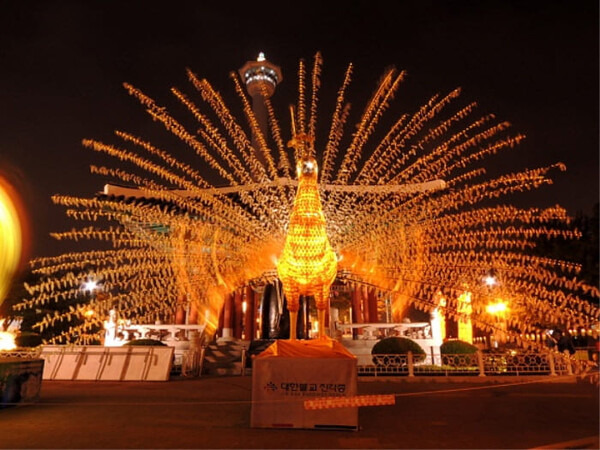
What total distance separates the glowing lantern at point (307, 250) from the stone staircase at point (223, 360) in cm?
862

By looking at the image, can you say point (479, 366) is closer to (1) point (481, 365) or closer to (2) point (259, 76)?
(1) point (481, 365)

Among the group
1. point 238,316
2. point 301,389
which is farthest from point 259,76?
point 301,389

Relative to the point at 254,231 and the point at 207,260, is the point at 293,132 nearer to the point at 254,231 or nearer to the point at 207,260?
the point at 254,231

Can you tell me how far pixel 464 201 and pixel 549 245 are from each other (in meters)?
17.4

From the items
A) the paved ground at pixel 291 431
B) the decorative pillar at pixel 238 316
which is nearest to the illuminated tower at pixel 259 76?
the decorative pillar at pixel 238 316

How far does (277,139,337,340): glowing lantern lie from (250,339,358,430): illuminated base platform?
747 mm

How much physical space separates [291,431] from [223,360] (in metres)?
10.4

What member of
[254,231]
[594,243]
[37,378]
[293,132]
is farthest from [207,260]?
[594,243]

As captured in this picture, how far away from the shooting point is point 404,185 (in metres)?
A: 6.42

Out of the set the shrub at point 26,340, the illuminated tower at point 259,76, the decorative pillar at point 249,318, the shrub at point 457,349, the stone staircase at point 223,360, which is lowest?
the stone staircase at point 223,360

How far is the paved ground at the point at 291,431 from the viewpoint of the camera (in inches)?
174

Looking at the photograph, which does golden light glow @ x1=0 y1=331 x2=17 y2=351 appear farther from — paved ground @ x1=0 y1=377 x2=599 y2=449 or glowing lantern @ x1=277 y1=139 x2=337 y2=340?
glowing lantern @ x1=277 y1=139 x2=337 y2=340

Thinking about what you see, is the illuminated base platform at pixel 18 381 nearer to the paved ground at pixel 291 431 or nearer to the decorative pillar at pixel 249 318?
the paved ground at pixel 291 431

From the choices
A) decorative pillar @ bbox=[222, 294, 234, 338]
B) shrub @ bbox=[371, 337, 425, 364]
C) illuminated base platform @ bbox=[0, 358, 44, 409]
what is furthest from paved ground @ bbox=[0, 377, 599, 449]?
decorative pillar @ bbox=[222, 294, 234, 338]
